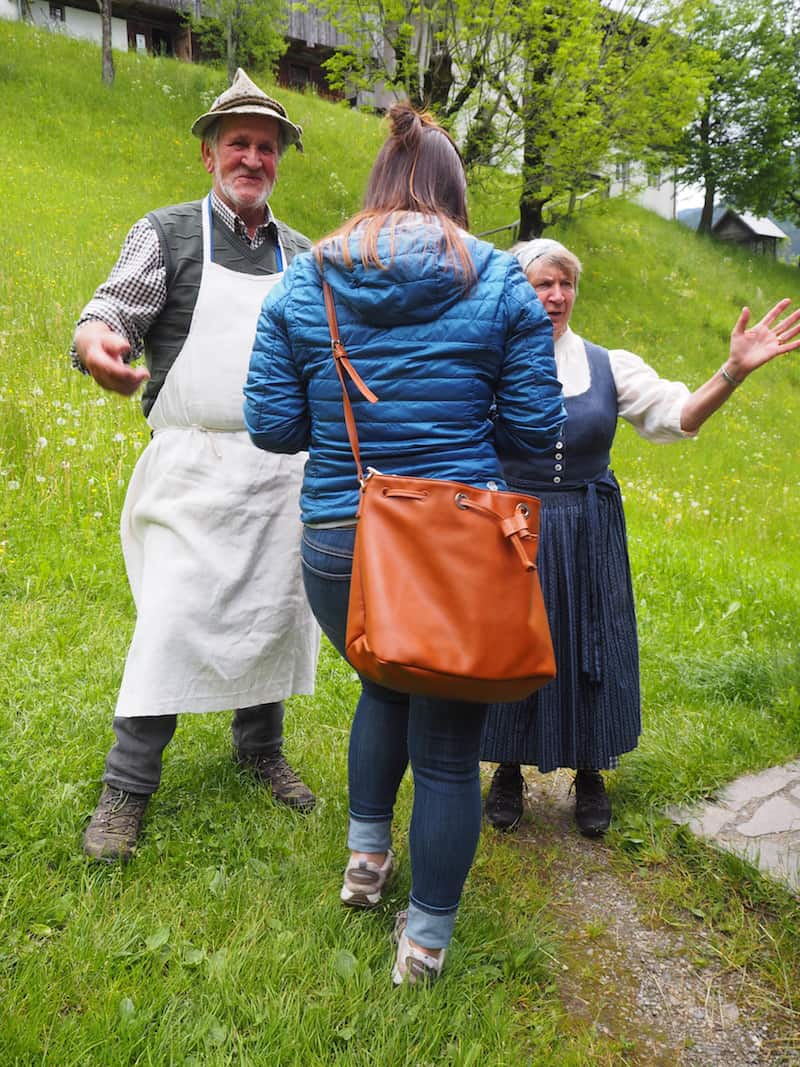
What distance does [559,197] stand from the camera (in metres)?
16.6

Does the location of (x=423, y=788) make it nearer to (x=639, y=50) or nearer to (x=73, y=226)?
(x=73, y=226)

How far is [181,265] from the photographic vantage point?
2.89 metres

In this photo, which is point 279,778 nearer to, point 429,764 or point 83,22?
point 429,764

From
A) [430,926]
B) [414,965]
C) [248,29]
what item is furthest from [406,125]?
[248,29]

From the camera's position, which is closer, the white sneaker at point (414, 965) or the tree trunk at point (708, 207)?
the white sneaker at point (414, 965)

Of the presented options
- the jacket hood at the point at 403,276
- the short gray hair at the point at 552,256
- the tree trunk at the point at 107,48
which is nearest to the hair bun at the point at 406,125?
the jacket hood at the point at 403,276

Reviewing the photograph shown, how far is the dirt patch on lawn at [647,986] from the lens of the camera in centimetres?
239

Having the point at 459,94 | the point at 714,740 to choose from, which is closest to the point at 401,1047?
the point at 714,740

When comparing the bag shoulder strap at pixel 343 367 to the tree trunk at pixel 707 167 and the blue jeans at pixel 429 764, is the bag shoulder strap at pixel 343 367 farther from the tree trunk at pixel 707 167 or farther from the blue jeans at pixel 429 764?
the tree trunk at pixel 707 167

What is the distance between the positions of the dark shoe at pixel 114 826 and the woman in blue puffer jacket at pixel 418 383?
94cm

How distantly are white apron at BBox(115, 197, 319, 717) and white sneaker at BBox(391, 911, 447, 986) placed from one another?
3.15 feet

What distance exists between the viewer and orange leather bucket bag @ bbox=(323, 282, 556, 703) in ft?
6.31

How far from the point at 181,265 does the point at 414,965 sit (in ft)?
7.05

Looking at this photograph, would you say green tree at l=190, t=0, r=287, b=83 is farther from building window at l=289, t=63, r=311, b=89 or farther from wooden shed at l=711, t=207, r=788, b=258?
wooden shed at l=711, t=207, r=788, b=258
